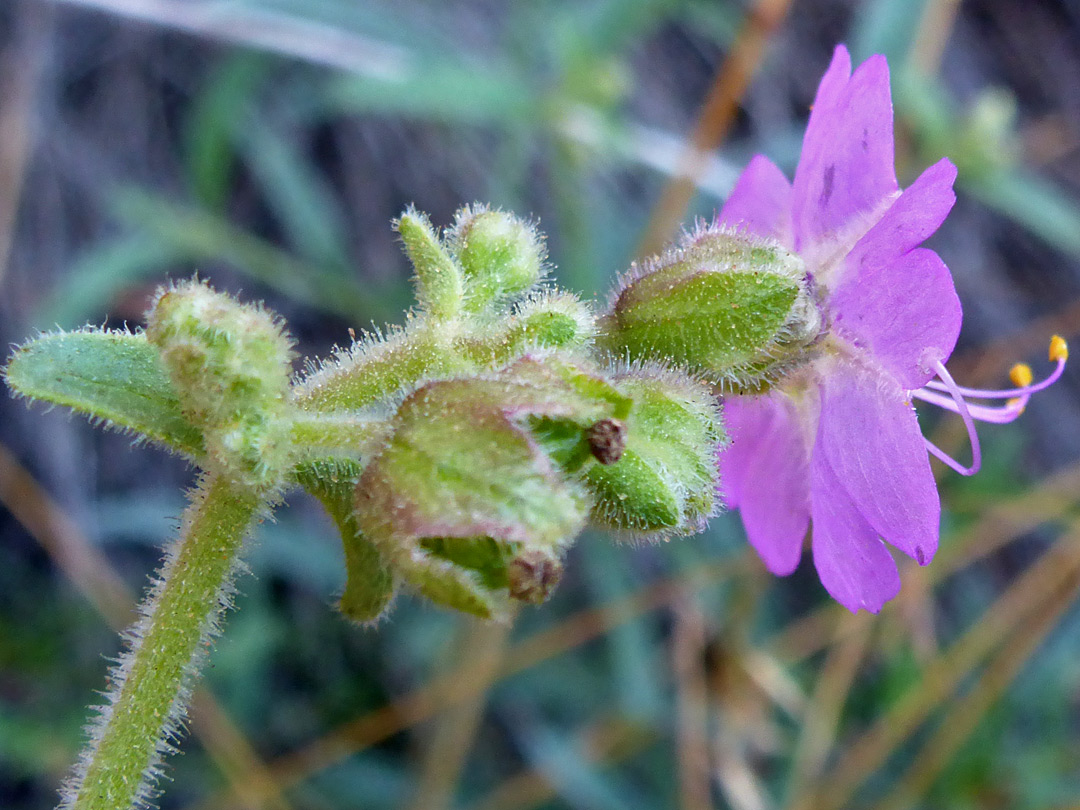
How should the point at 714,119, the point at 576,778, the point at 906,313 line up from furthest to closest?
the point at 576,778 → the point at 714,119 → the point at 906,313

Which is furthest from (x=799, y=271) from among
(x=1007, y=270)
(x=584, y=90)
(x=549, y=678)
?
(x=1007, y=270)

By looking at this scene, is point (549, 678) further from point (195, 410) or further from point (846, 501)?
point (195, 410)

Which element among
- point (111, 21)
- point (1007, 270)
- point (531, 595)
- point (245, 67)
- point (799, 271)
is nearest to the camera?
point (531, 595)

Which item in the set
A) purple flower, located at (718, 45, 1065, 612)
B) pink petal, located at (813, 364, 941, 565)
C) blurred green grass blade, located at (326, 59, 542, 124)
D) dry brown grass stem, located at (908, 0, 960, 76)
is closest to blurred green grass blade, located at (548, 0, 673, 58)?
blurred green grass blade, located at (326, 59, 542, 124)

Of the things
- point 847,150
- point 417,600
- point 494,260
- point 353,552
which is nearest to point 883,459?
point 847,150

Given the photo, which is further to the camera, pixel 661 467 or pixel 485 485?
pixel 661 467

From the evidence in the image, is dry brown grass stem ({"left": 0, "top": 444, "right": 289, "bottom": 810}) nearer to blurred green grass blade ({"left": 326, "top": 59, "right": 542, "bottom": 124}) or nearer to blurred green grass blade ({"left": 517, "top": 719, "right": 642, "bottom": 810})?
blurred green grass blade ({"left": 517, "top": 719, "right": 642, "bottom": 810})

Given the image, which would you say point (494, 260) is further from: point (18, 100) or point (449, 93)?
point (18, 100)
